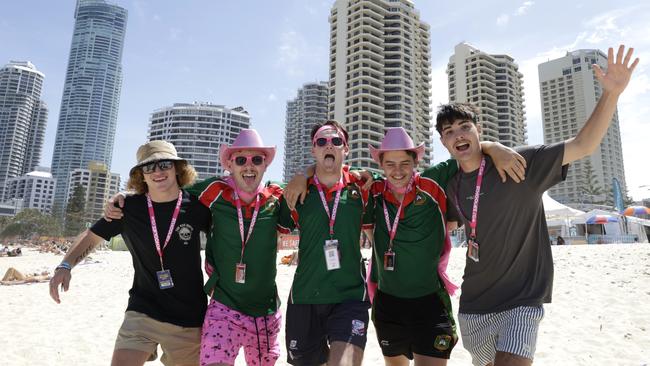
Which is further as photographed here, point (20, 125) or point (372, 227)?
point (20, 125)

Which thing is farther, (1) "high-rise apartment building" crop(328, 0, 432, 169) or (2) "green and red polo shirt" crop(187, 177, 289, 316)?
(1) "high-rise apartment building" crop(328, 0, 432, 169)

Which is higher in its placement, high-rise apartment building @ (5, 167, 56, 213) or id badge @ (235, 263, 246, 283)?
high-rise apartment building @ (5, 167, 56, 213)

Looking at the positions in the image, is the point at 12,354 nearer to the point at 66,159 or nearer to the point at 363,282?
the point at 363,282

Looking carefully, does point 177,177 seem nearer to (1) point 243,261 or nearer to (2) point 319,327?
(1) point 243,261

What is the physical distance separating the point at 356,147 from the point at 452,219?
76143mm

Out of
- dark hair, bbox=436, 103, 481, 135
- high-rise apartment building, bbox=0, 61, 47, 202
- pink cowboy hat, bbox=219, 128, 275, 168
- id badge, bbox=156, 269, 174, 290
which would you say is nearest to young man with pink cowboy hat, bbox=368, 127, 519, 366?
dark hair, bbox=436, 103, 481, 135

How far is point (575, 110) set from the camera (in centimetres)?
12462

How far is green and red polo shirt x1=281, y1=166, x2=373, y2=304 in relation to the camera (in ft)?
10.3

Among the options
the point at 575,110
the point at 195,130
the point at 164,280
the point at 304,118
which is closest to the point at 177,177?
the point at 164,280

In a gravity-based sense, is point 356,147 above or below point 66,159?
below

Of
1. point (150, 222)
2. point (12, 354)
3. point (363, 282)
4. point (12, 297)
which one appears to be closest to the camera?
point (363, 282)

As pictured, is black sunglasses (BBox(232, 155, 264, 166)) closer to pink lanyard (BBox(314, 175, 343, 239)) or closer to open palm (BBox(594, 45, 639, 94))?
pink lanyard (BBox(314, 175, 343, 239))

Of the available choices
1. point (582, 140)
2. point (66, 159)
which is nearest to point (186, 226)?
point (582, 140)

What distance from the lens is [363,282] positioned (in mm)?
3229
